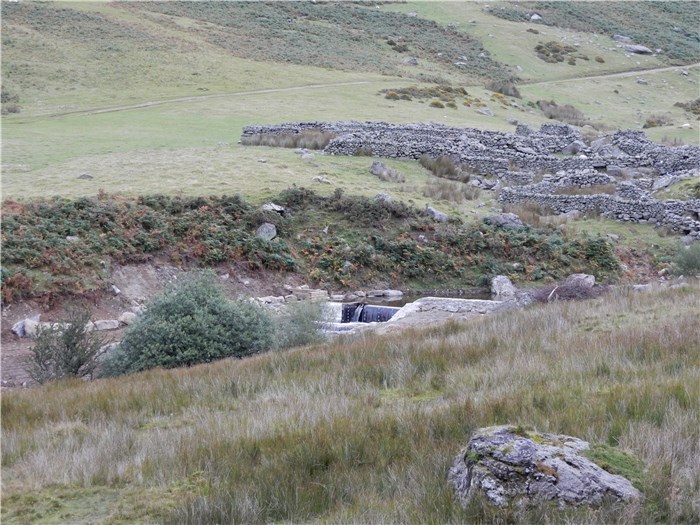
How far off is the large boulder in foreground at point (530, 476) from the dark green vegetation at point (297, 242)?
14618 mm

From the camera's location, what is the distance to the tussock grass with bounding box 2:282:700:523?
484 centimetres

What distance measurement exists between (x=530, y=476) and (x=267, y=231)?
703 inches

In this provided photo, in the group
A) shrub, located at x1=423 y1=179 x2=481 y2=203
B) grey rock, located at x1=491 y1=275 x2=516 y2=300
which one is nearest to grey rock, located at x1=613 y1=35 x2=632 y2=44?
shrub, located at x1=423 y1=179 x2=481 y2=203

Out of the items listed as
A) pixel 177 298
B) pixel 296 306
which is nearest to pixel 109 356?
pixel 177 298

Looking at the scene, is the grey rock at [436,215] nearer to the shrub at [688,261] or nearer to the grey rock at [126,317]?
the shrub at [688,261]

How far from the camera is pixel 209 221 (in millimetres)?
21203

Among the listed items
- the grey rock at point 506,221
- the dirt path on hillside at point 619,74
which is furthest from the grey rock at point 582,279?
the dirt path on hillside at point 619,74

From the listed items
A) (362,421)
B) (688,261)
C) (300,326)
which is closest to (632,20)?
(688,261)

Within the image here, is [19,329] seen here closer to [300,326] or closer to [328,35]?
[300,326]

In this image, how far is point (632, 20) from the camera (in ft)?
336

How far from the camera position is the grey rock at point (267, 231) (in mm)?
21531

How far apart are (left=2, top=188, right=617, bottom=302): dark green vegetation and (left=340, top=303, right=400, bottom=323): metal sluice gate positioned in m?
2.34

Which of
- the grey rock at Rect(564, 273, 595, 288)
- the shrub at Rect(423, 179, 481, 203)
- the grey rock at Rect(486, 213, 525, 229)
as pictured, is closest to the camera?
the grey rock at Rect(564, 273, 595, 288)

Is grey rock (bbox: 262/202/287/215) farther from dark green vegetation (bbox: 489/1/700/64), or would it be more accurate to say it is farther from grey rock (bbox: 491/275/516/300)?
dark green vegetation (bbox: 489/1/700/64)
